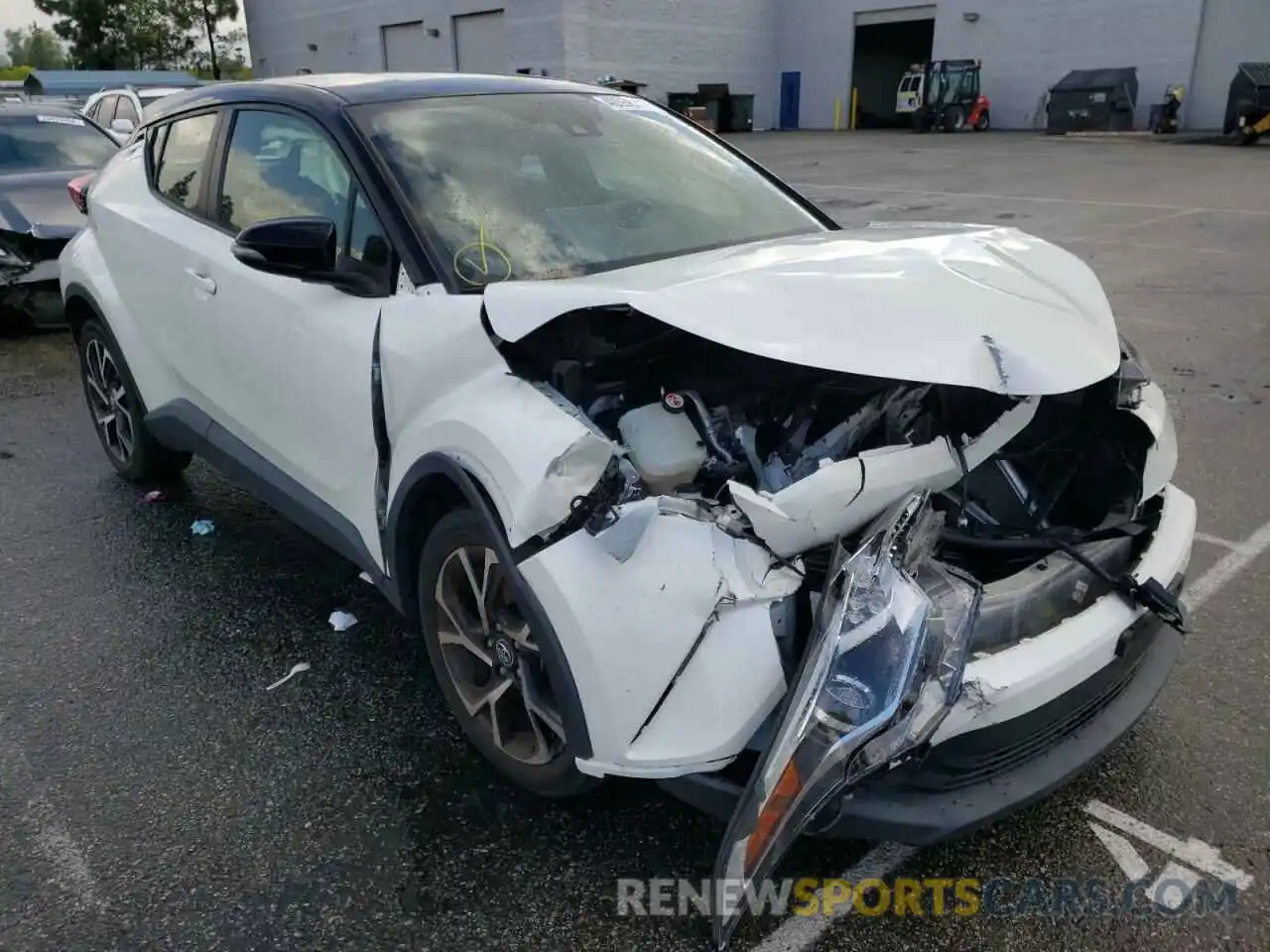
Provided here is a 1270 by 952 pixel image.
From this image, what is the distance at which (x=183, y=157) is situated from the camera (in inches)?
157

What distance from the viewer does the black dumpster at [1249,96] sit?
2475 centimetres

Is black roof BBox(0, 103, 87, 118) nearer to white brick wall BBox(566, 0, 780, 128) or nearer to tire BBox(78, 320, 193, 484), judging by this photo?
tire BBox(78, 320, 193, 484)

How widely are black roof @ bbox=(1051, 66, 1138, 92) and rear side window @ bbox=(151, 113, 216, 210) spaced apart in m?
31.7

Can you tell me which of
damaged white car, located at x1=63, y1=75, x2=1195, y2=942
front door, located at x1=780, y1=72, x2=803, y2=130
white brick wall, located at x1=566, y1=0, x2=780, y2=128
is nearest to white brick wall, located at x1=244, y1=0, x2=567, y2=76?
white brick wall, located at x1=566, y1=0, x2=780, y2=128

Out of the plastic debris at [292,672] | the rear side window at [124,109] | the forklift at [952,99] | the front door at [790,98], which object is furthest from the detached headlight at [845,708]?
the front door at [790,98]

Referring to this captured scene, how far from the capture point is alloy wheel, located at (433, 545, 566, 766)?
95.7 inches

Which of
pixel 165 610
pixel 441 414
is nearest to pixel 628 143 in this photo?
pixel 441 414

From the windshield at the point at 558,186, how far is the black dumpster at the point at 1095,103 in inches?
1222

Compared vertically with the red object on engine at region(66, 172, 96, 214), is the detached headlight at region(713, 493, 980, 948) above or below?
below

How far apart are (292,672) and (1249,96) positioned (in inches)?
1157

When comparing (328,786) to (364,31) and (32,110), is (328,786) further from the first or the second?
(364,31)

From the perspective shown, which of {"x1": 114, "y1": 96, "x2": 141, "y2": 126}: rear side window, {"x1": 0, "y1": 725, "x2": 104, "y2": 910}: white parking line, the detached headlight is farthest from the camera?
{"x1": 114, "y1": 96, "x2": 141, "y2": 126}: rear side window

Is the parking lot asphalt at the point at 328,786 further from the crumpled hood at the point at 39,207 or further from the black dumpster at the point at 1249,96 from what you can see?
the black dumpster at the point at 1249,96

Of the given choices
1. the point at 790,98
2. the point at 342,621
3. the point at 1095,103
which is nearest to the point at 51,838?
the point at 342,621
